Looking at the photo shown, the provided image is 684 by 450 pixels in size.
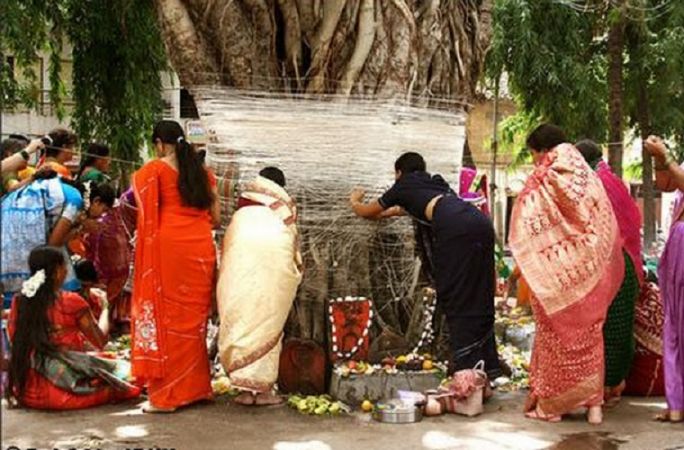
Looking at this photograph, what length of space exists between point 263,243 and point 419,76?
155cm

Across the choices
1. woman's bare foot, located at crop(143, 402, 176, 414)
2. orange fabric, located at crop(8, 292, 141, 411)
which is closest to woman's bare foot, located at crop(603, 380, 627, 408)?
woman's bare foot, located at crop(143, 402, 176, 414)

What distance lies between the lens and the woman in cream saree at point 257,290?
5.20 metres

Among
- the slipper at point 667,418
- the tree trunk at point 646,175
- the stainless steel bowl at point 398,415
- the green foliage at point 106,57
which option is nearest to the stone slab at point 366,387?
the stainless steel bowl at point 398,415

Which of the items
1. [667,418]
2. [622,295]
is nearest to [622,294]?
[622,295]

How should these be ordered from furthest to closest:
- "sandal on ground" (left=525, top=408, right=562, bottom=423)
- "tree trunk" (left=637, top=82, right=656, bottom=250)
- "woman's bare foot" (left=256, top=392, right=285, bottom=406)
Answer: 1. "tree trunk" (left=637, top=82, right=656, bottom=250)
2. "woman's bare foot" (left=256, top=392, right=285, bottom=406)
3. "sandal on ground" (left=525, top=408, right=562, bottom=423)

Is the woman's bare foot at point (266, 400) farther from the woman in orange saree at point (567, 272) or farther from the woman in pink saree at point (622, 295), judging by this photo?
the woman in pink saree at point (622, 295)

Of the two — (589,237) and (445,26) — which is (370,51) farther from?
(589,237)

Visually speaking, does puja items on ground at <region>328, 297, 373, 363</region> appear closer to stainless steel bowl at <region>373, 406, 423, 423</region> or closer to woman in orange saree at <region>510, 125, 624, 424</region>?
stainless steel bowl at <region>373, 406, 423, 423</region>

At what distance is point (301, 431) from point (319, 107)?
1958mm

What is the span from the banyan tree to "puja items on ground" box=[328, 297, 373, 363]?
206 mm

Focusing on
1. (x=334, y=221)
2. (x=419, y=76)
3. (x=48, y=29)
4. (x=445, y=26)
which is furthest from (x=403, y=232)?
(x=48, y=29)

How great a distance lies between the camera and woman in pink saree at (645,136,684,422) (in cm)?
506

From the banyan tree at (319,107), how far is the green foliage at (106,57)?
3.15 metres

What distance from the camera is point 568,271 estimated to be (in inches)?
197
